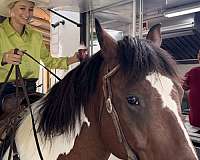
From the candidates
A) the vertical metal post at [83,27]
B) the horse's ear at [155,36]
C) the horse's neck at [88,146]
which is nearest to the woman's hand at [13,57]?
the horse's neck at [88,146]

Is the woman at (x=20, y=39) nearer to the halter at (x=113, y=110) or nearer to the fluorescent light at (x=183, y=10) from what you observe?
the halter at (x=113, y=110)

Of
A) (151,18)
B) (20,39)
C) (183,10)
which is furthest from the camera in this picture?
(151,18)

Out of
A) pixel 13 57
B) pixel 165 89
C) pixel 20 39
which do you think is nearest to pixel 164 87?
pixel 165 89

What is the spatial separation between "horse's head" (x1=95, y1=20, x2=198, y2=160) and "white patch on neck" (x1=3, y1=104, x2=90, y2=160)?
0.13 meters

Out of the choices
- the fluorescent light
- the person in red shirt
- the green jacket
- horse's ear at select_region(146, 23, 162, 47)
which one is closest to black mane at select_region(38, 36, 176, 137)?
horse's ear at select_region(146, 23, 162, 47)

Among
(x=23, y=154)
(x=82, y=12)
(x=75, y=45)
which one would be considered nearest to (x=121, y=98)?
(x=23, y=154)

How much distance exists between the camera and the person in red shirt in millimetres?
2879

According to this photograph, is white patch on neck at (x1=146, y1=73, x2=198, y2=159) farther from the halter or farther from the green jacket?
the green jacket

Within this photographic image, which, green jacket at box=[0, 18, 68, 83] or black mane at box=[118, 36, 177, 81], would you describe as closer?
black mane at box=[118, 36, 177, 81]

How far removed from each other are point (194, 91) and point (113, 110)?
2.12 m

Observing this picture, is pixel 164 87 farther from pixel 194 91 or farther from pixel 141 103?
pixel 194 91

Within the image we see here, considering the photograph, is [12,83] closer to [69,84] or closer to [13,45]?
[13,45]

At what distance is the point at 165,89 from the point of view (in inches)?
35.5

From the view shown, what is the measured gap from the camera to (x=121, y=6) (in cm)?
276
